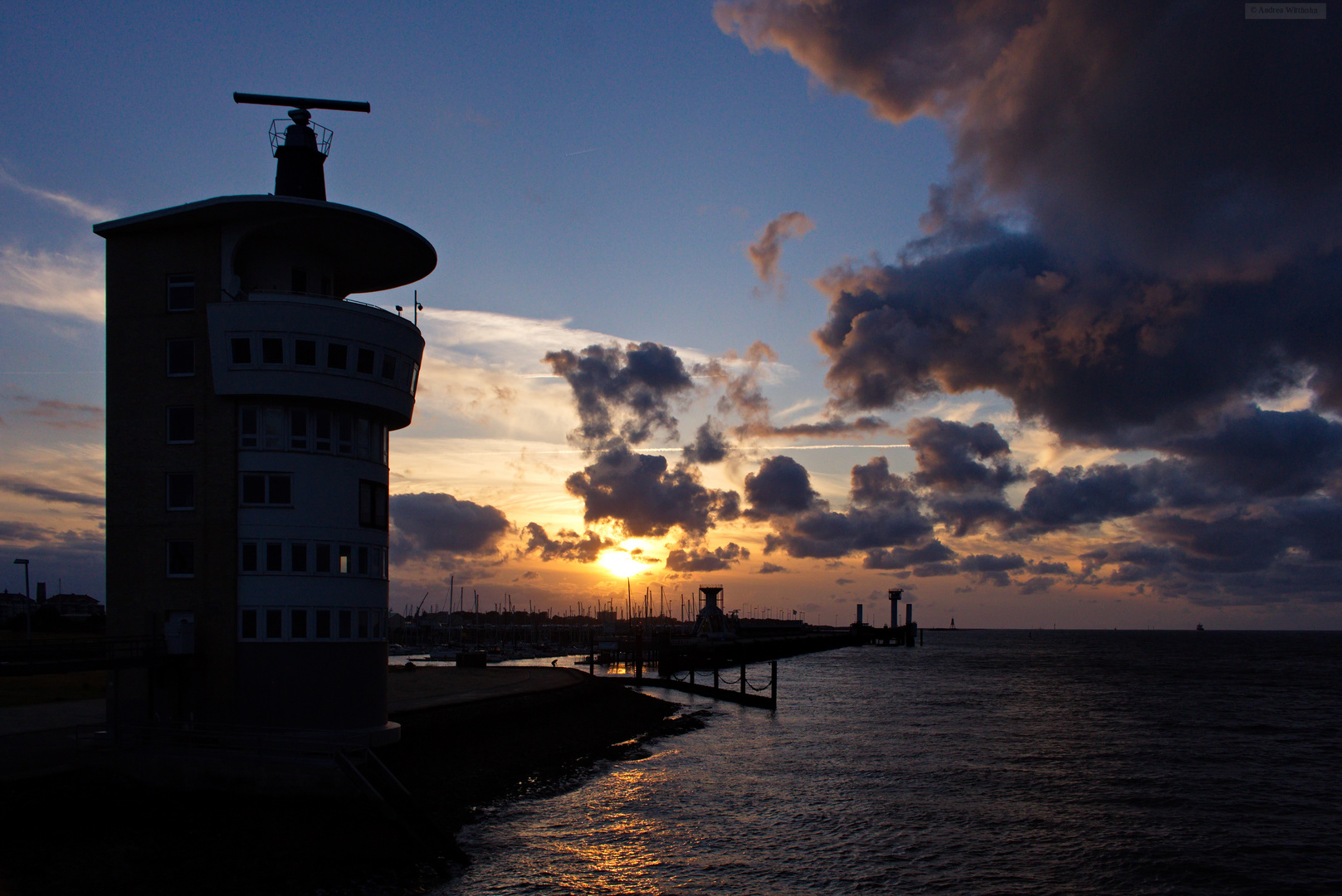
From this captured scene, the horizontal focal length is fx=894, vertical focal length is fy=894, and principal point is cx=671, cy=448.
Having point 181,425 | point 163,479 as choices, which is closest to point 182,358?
point 181,425

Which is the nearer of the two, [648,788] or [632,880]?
[632,880]

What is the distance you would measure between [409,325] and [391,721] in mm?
15154

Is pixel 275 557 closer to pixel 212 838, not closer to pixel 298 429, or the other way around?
pixel 298 429

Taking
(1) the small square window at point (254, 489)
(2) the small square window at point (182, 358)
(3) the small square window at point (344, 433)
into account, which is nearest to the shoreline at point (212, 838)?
(1) the small square window at point (254, 489)

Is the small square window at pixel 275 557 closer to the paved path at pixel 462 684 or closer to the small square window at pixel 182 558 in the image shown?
the small square window at pixel 182 558

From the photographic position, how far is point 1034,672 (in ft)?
388

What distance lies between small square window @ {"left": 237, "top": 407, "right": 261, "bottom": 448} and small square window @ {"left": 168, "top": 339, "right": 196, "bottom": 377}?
2.36 meters

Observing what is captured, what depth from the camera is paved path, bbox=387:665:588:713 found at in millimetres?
43375

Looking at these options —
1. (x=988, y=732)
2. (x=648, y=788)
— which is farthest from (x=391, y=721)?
(x=988, y=732)

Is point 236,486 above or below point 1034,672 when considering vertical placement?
above

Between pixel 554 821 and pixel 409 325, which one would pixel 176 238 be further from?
pixel 554 821

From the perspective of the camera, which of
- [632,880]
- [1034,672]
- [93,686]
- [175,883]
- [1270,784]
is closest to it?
[175,883]

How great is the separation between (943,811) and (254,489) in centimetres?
2781

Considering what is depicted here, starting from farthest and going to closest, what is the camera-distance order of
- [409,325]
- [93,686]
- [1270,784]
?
[93,686], [1270,784], [409,325]
